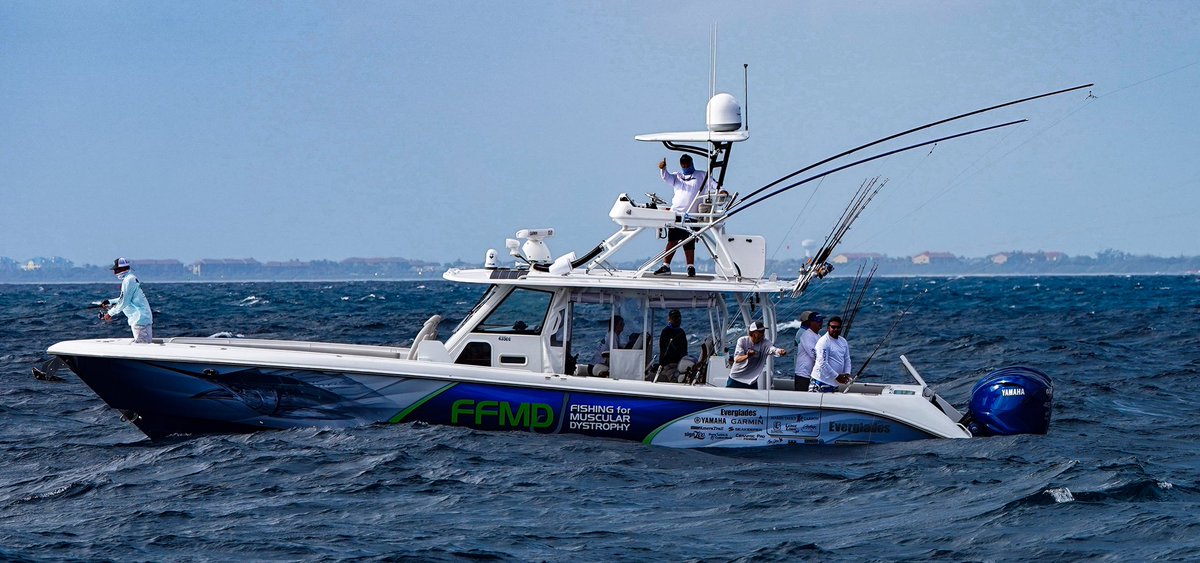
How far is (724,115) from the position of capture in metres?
13.8

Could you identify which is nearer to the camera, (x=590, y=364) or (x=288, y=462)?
(x=288, y=462)

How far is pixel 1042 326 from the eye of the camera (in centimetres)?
4003

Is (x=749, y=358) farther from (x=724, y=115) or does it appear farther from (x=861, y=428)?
(x=724, y=115)

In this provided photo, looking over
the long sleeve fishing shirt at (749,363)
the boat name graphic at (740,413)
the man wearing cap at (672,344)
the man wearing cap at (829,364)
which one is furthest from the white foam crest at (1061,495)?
the man wearing cap at (672,344)

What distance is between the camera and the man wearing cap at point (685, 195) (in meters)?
14.0

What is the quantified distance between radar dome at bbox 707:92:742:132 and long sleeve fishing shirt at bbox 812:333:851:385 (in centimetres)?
252

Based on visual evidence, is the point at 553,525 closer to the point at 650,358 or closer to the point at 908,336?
the point at 650,358

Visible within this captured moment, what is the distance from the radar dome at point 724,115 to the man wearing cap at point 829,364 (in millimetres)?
2395

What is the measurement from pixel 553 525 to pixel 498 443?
2913 mm

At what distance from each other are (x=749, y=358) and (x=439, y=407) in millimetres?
3294

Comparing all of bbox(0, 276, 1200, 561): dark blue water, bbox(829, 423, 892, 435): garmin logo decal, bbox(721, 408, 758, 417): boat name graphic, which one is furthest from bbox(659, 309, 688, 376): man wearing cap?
bbox(829, 423, 892, 435): garmin logo decal

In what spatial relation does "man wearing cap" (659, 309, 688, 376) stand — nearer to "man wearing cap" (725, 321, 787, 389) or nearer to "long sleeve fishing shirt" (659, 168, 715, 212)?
"man wearing cap" (725, 321, 787, 389)

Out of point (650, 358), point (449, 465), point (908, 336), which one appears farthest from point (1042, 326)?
point (449, 465)

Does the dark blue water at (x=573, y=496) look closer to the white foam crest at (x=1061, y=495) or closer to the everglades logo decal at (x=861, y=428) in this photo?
the white foam crest at (x=1061, y=495)
